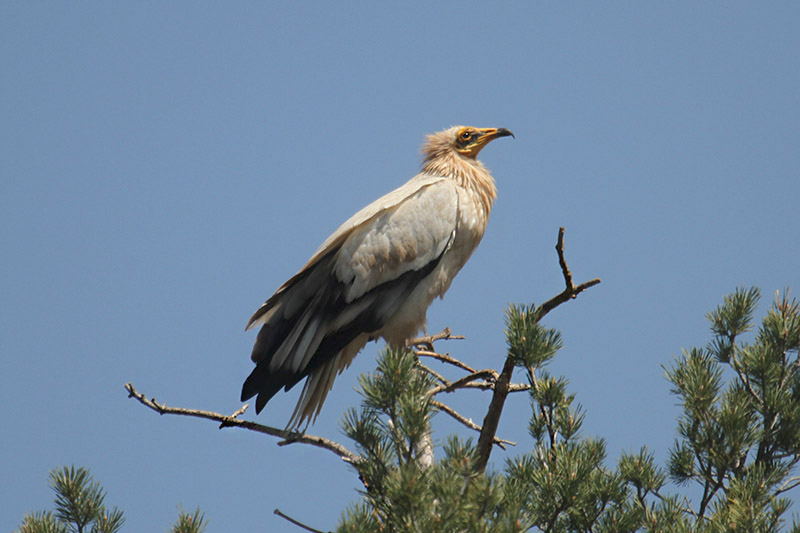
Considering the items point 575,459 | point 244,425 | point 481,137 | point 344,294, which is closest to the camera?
point 575,459

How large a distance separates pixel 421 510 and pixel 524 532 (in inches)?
12.8

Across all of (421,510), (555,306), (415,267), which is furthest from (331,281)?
(421,510)

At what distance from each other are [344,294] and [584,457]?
2.29m

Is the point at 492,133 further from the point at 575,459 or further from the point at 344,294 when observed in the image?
the point at 575,459

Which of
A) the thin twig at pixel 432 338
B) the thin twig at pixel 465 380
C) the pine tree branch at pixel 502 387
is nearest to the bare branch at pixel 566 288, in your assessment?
the pine tree branch at pixel 502 387

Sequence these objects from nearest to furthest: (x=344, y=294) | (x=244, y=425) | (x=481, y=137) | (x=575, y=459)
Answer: (x=575, y=459) → (x=244, y=425) → (x=344, y=294) → (x=481, y=137)

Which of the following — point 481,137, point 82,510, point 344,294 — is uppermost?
point 481,137

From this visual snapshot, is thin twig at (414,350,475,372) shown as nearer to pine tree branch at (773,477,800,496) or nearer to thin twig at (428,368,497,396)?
thin twig at (428,368,497,396)

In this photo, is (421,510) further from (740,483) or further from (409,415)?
(740,483)

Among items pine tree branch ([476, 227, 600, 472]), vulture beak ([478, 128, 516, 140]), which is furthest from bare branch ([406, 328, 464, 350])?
vulture beak ([478, 128, 516, 140])

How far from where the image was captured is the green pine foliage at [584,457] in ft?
8.20

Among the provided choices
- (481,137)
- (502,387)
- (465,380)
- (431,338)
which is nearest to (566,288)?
(502,387)

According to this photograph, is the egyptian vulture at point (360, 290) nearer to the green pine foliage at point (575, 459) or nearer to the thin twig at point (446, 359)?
the thin twig at point (446, 359)

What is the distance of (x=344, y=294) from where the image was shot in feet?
16.3
